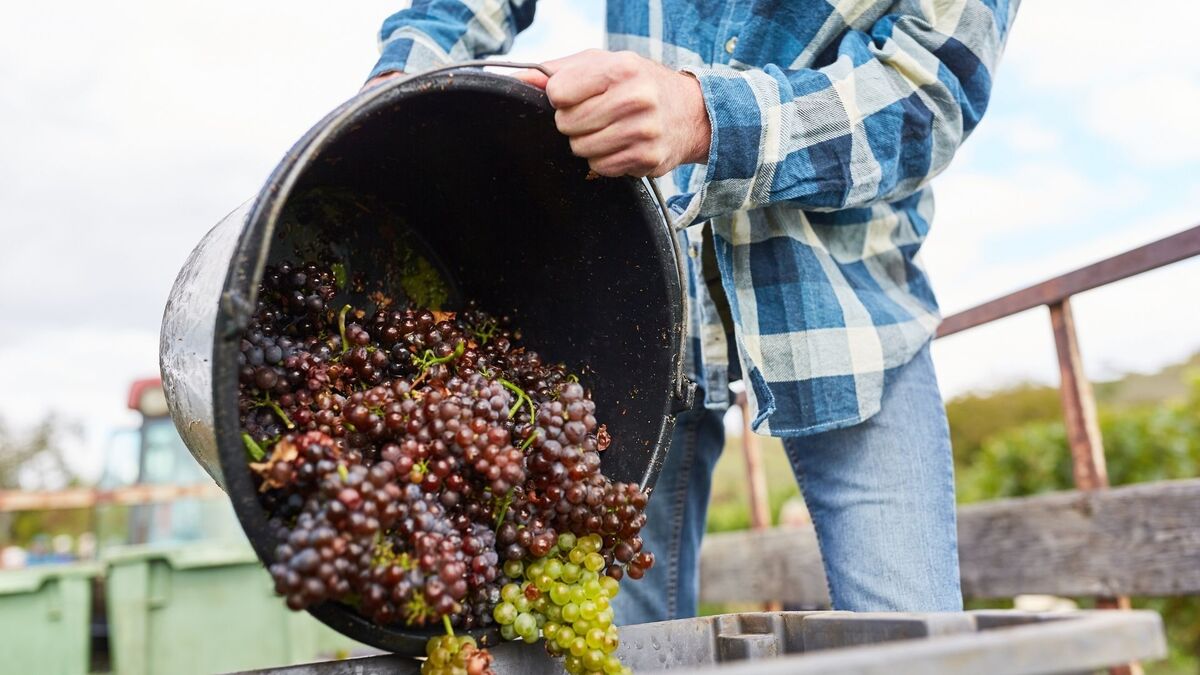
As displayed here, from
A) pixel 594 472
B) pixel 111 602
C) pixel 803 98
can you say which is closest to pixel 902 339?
pixel 803 98

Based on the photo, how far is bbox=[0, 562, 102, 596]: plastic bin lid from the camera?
197 inches

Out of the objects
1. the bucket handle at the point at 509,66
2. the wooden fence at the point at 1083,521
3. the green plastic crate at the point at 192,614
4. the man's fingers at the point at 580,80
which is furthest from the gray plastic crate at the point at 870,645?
the green plastic crate at the point at 192,614

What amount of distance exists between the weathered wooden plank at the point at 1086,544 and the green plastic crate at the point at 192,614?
3112 mm

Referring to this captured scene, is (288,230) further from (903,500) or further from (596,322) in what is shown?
(903,500)

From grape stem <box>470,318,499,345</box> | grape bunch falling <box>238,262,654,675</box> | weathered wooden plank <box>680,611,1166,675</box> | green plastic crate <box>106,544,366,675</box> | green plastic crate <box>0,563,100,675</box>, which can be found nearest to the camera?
weathered wooden plank <box>680,611,1166,675</box>

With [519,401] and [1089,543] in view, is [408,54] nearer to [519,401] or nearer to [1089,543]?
[519,401]

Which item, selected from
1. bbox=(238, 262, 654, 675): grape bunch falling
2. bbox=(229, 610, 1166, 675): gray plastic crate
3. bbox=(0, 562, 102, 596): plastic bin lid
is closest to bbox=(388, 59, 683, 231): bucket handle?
bbox=(238, 262, 654, 675): grape bunch falling

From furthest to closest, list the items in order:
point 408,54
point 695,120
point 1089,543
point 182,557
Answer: point 182,557
point 1089,543
point 408,54
point 695,120

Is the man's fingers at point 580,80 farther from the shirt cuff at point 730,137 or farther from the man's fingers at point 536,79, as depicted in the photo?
the shirt cuff at point 730,137

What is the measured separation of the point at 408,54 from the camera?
1.66 m

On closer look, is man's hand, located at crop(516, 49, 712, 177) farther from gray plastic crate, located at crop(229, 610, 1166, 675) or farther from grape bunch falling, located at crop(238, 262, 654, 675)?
gray plastic crate, located at crop(229, 610, 1166, 675)

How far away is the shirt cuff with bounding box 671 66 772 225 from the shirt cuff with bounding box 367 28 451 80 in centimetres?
59

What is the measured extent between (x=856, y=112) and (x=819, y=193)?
0.40 ft

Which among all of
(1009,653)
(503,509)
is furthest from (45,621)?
(1009,653)
